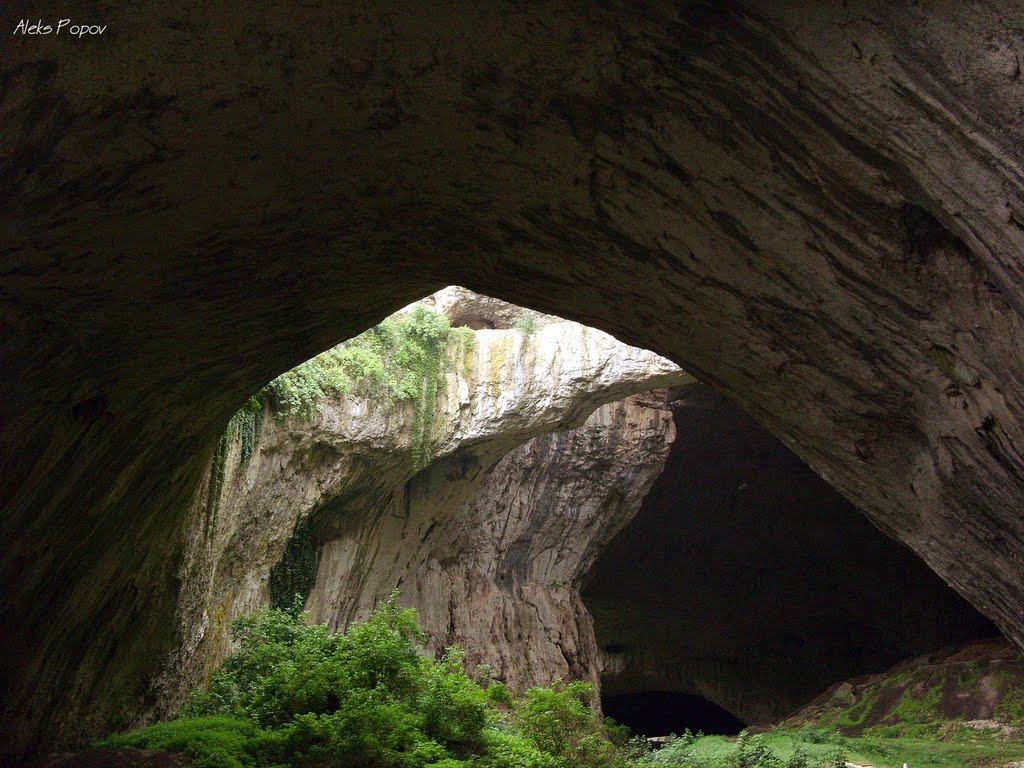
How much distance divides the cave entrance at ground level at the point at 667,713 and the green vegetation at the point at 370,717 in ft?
61.9

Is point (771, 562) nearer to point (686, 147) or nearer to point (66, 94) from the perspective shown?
point (686, 147)

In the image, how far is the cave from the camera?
12.3ft

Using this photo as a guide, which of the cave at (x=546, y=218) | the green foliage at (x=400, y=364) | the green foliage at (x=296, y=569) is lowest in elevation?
the green foliage at (x=296, y=569)

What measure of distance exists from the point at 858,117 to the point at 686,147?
3.14 ft

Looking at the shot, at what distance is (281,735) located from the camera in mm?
7750

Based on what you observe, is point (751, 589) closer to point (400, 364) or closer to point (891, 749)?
point (891, 749)

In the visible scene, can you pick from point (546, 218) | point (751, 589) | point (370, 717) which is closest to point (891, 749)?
point (370, 717)

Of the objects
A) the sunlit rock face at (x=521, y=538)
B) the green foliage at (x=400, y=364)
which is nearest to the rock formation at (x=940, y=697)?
the sunlit rock face at (x=521, y=538)

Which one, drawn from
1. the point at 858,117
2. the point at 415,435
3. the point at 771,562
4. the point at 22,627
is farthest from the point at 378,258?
the point at 771,562

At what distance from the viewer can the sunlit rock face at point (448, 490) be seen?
11562mm

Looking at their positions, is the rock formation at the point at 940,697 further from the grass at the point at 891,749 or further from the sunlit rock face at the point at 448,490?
the sunlit rock face at the point at 448,490

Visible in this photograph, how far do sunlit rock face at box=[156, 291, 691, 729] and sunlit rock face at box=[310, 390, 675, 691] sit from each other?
4cm

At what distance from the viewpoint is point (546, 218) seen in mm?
5578

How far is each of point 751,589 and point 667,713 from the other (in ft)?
27.3
